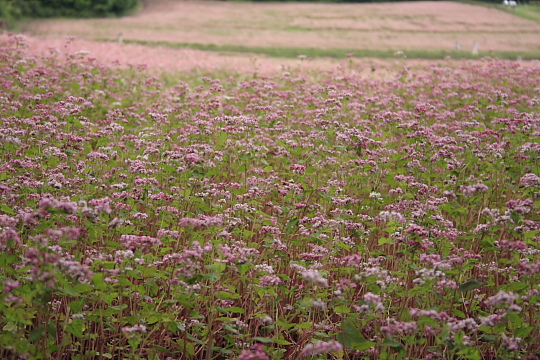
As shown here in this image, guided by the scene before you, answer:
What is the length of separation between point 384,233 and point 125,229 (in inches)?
164

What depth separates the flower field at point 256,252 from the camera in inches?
200

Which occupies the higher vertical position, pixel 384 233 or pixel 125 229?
pixel 125 229

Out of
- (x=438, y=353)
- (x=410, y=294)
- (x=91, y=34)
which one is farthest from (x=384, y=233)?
(x=91, y=34)

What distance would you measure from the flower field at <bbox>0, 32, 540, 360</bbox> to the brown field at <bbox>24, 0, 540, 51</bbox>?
127 feet

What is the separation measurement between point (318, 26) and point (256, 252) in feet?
184

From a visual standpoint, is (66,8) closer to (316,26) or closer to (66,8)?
(66,8)

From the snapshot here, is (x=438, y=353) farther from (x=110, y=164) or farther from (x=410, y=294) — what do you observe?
(x=110, y=164)

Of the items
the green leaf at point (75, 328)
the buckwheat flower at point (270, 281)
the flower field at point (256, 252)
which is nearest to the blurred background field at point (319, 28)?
the flower field at point (256, 252)

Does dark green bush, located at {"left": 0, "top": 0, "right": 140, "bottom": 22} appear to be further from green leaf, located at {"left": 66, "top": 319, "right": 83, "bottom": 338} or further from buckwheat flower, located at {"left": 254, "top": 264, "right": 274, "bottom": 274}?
green leaf, located at {"left": 66, "top": 319, "right": 83, "bottom": 338}

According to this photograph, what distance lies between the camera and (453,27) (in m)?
56.7

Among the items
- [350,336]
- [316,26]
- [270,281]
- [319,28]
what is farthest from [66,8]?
[350,336]

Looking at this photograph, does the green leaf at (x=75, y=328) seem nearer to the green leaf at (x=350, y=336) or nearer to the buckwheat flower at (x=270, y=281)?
the buckwheat flower at (x=270, y=281)

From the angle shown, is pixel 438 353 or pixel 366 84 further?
pixel 366 84

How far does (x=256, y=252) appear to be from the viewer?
19.0 ft
